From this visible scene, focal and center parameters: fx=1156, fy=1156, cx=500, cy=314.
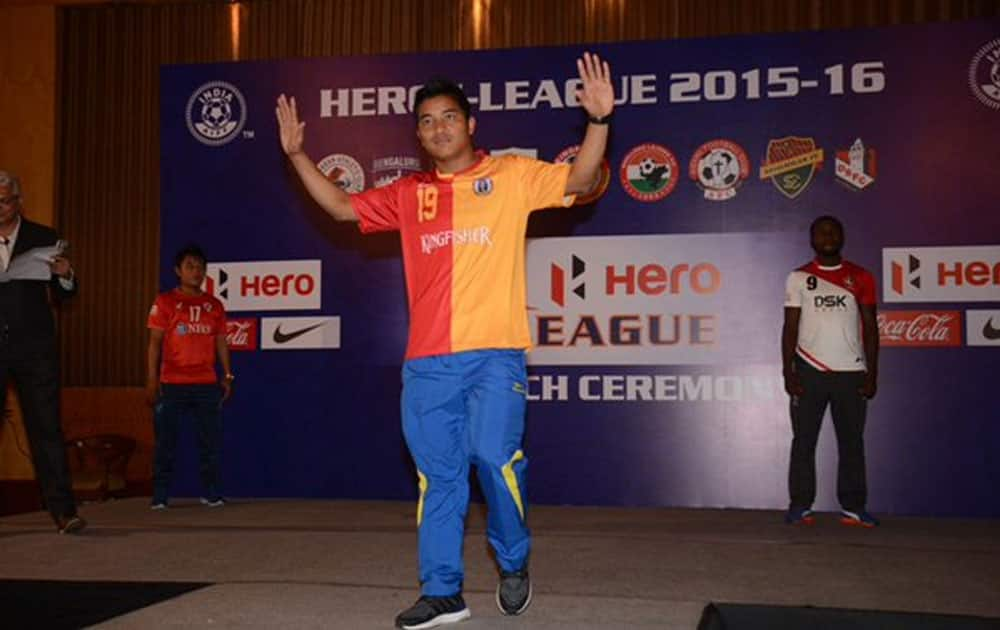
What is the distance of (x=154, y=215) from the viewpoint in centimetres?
851

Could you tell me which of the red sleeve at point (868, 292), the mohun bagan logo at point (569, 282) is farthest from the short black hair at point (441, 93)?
the mohun bagan logo at point (569, 282)

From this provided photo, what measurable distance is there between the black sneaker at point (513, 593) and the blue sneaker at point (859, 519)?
3146mm

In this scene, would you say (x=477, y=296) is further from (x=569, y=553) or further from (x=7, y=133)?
(x=7, y=133)

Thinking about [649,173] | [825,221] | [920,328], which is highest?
[649,173]

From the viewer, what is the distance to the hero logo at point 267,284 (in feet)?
24.3

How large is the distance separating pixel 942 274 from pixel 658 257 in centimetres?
162

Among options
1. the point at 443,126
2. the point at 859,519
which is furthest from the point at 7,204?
the point at 859,519

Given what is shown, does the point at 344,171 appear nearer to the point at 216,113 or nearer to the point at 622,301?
the point at 216,113

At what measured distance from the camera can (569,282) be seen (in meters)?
7.02

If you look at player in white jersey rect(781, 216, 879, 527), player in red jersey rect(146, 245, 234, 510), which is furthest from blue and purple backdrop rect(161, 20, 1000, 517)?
player in white jersey rect(781, 216, 879, 527)

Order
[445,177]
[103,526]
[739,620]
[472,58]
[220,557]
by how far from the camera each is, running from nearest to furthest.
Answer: [739,620] < [445,177] < [220,557] < [103,526] < [472,58]

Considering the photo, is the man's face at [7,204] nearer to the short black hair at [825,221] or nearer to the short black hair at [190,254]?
the short black hair at [190,254]

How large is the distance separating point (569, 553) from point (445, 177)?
201cm

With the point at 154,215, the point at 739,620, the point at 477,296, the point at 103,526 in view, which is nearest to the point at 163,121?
the point at 154,215
